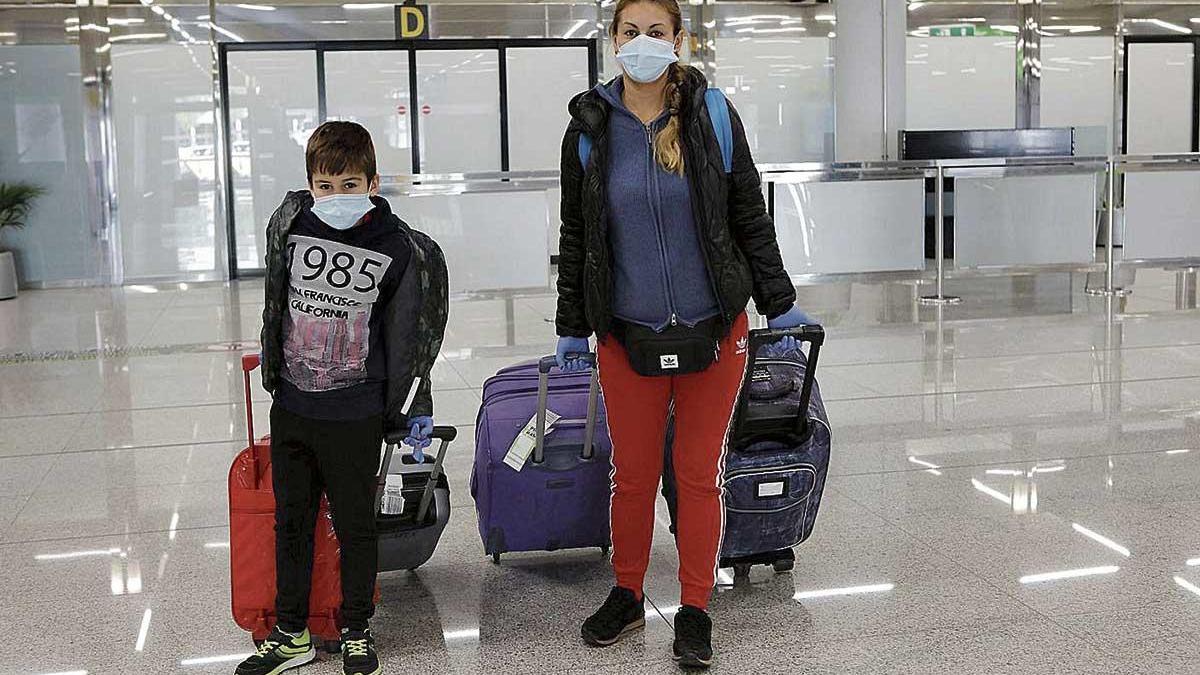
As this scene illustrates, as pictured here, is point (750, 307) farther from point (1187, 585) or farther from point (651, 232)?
point (651, 232)

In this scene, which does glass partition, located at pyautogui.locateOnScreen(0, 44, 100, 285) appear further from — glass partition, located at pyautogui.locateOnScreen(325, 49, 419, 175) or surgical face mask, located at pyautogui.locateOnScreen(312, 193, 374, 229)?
surgical face mask, located at pyautogui.locateOnScreen(312, 193, 374, 229)

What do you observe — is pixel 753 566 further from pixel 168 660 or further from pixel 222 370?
pixel 222 370

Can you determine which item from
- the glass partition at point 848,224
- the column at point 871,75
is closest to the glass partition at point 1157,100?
the column at point 871,75

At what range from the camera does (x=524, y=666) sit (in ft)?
11.6

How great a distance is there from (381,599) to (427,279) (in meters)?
1.12

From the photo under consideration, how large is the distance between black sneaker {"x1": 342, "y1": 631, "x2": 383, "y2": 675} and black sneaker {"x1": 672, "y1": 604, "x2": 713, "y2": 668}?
0.79 meters

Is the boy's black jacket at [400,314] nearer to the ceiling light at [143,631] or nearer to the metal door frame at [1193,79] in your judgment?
the ceiling light at [143,631]

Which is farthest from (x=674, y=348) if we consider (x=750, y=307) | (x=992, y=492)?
(x=750, y=307)

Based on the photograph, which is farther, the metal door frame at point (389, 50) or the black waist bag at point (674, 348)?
the metal door frame at point (389, 50)

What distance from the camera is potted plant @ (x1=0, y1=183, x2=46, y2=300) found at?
14.0 metres

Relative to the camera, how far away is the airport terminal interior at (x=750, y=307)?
389cm

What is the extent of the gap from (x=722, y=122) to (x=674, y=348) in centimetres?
59

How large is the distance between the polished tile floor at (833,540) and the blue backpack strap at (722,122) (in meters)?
1.33

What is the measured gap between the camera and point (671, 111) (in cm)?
337
